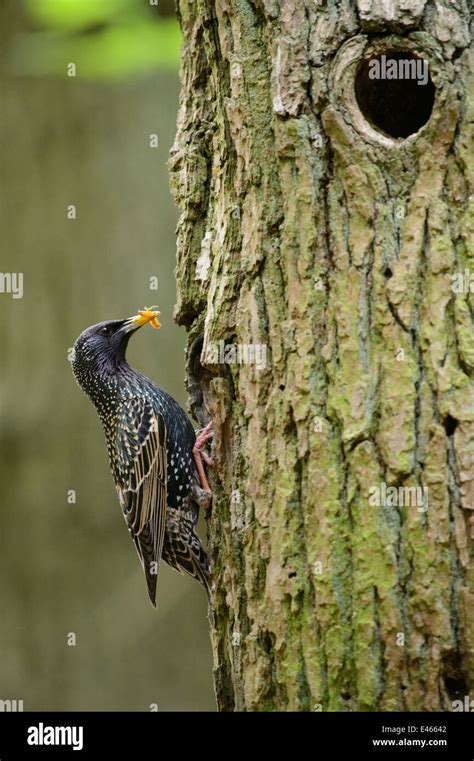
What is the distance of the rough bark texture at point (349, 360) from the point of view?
2662 mm

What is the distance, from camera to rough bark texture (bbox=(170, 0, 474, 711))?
266 centimetres

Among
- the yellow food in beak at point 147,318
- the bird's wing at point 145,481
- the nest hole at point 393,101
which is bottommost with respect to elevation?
the bird's wing at point 145,481

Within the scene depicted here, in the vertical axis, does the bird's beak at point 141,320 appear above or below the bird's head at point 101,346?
above

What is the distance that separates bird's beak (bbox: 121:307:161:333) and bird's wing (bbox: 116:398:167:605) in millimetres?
450

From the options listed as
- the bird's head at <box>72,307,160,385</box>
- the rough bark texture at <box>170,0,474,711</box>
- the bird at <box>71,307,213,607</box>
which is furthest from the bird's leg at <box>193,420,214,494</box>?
the bird's head at <box>72,307,160,385</box>

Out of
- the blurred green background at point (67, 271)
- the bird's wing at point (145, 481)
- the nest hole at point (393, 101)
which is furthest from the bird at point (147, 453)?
the nest hole at point (393, 101)

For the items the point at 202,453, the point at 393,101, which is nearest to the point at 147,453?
the point at 202,453

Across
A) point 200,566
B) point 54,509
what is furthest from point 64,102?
point 200,566

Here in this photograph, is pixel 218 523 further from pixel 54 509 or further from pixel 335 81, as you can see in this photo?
pixel 54 509

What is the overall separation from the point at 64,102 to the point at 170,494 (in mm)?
2819

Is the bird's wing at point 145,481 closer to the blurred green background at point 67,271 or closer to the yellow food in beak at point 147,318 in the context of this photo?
the yellow food in beak at point 147,318

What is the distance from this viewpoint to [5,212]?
5.52m

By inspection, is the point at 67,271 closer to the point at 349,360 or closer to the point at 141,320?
the point at 141,320

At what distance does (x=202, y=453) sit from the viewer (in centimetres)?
385
